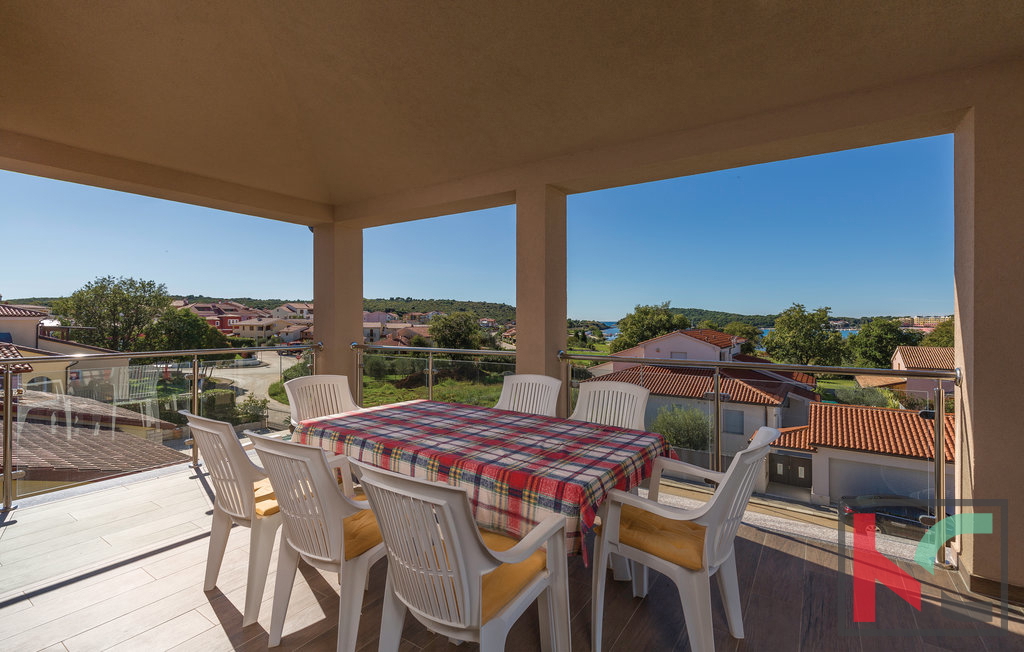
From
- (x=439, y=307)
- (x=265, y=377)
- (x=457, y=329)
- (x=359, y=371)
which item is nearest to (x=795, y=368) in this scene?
(x=359, y=371)

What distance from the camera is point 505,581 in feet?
4.63

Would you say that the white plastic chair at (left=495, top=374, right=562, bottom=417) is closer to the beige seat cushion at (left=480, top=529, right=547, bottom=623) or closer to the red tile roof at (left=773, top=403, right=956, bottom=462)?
the beige seat cushion at (left=480, top=529, right=547, bottom=623)

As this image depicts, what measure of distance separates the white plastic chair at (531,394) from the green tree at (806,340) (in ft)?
31.6

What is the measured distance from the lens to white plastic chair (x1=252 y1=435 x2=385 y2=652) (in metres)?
1.52

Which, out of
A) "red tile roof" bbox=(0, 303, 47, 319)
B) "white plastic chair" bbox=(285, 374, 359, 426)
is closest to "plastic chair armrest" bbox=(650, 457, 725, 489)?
"white plastic chair" bbox=(285, 374, 359, 426)

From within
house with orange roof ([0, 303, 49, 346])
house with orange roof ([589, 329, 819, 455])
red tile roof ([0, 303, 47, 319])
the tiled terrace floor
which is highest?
red tile roof ([0, 303, 47, 319])

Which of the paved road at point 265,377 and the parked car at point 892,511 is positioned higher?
the paved road at point 265,377

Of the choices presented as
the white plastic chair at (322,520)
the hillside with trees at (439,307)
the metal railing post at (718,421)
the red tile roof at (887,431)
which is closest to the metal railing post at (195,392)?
the hillside with trees at (439,307)

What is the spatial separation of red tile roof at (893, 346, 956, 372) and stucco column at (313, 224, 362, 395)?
4992 millimetres

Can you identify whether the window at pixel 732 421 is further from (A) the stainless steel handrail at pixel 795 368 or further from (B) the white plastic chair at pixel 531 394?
(B) the white plastic chair at pixel 531 394

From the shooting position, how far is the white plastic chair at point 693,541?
149cm

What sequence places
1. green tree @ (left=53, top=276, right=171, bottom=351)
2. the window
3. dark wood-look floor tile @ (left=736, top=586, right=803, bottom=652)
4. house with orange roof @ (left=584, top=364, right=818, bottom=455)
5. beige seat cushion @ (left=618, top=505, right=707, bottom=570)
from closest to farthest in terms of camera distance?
beige seat cushion @ (left=618, top=505, right=707, bottom=570) → dark wood-look floor tile @ (left=736, top=586, right=803, bottom=652) → house with orange roof @ (left=584, top=364, right=818, bottom=455) → the window → green tree @ (left=53, top=276, right=171, bottom=351)

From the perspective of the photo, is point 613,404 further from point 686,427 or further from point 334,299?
point 334,299

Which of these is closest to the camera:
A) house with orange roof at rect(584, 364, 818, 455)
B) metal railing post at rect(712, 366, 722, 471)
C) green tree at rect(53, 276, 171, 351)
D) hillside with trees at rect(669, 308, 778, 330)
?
house with orange roof at rect(584, 364, 818, 455)
